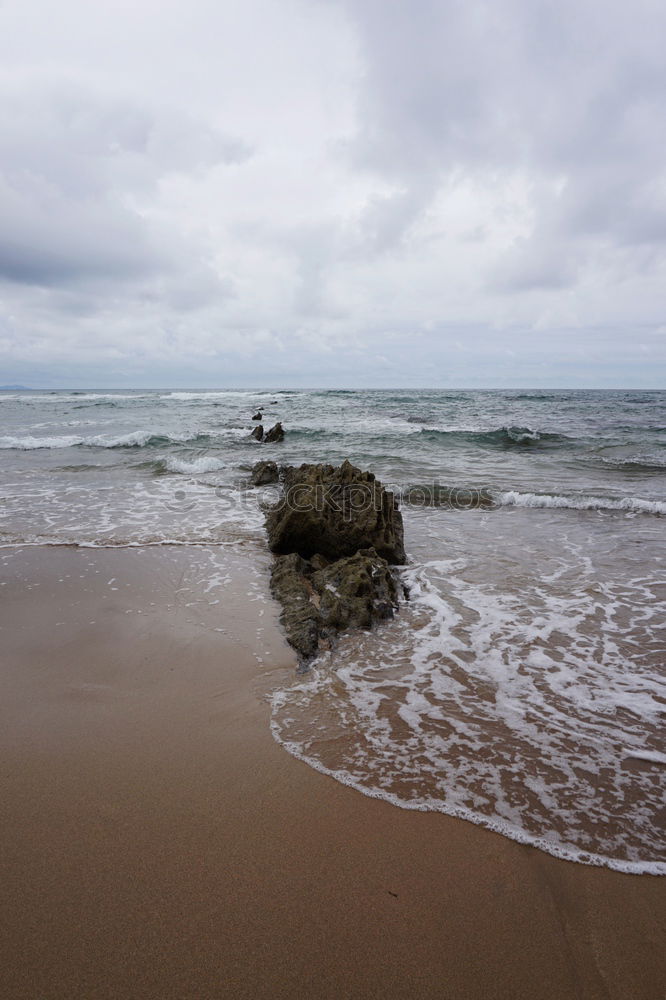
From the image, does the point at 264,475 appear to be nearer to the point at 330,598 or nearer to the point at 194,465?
the point at 194,465

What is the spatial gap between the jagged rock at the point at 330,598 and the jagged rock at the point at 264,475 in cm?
580

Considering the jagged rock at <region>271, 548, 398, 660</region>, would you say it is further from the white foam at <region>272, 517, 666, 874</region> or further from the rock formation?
the white foam at <region>272, 517, 666, 874</region>

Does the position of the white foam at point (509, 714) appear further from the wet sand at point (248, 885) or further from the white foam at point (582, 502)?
the white foam at point (582, 502)

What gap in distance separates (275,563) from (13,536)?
12.9 feet

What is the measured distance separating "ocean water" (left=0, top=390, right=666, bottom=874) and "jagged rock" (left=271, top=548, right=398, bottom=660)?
Result: 6.8 inches

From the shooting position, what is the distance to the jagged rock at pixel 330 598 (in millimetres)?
3951

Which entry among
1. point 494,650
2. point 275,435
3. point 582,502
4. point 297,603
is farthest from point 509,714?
point 275,435

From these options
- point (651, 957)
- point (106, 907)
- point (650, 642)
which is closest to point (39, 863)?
point (106, 907)

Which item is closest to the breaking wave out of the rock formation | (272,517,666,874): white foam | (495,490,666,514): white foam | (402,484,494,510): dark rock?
(402,484,494,510): dark rock

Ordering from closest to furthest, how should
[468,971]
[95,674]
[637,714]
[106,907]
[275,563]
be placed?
[468,971], [106,907], [637,714], [95,674], [275,563]

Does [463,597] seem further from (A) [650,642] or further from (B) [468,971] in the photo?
(B) [468,971]

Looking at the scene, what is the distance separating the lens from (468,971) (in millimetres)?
1591

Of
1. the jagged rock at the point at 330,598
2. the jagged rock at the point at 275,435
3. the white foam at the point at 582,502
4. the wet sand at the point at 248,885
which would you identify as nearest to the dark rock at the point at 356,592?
the jagged rock at the point at 330,598

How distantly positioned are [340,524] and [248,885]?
421 cm
